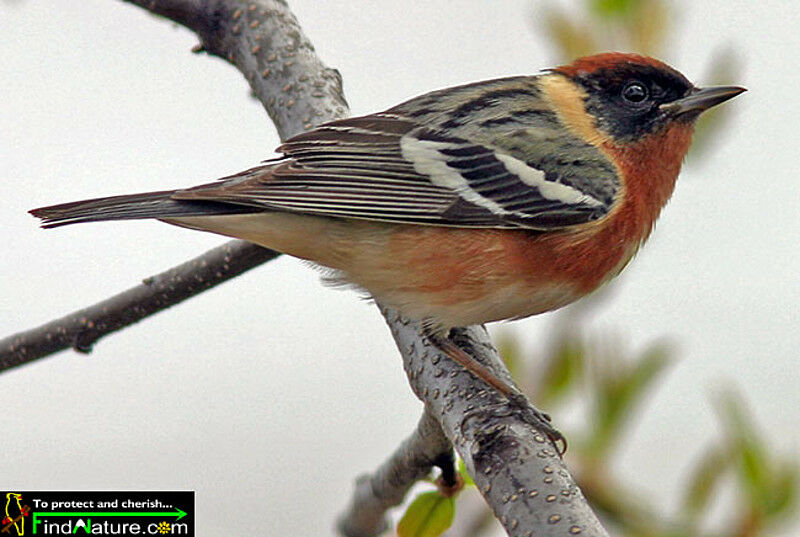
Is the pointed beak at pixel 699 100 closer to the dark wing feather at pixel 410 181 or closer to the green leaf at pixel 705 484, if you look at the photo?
the dark wing feather at pixel 410 181

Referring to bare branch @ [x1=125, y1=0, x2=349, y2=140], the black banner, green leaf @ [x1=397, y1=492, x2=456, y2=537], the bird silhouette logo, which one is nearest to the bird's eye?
bare branch @ [x1=125, y1=0, x2=349, y2=140]

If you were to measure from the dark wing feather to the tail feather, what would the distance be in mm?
70

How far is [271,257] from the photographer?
2.10m

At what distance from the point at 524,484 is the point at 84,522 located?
104cm

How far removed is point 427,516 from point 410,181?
652mm

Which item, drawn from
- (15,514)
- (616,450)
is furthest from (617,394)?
(15,514)

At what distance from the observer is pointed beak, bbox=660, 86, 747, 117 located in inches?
81.2

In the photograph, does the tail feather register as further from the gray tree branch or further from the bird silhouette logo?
the bird silhouette logo

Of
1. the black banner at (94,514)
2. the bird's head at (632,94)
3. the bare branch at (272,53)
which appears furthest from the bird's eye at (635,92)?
the black banner at (94,514)

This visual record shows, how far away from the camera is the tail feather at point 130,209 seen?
1.73 m

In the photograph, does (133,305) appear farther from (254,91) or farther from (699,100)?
(699,100)

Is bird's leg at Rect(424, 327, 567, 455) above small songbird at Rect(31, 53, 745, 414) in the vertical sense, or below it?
below

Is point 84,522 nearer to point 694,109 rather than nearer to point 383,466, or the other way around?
point 383,466

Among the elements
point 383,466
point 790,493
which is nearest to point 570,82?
point 383,466
